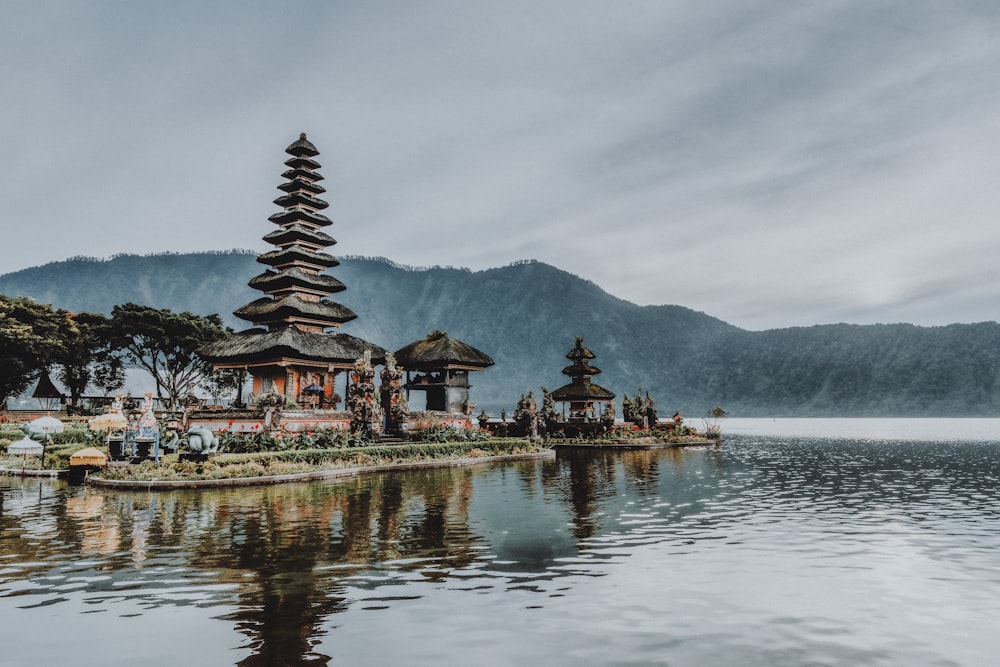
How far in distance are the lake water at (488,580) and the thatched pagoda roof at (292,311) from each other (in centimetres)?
2811

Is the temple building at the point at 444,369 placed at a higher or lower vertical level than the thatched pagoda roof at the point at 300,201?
lower

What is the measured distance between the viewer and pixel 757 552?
601 inches

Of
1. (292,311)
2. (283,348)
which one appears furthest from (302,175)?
(283,348)

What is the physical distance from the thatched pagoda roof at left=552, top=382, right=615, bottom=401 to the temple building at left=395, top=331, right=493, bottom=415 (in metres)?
17.1

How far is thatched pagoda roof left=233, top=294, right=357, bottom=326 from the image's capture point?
170ft

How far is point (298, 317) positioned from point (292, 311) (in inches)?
30.4

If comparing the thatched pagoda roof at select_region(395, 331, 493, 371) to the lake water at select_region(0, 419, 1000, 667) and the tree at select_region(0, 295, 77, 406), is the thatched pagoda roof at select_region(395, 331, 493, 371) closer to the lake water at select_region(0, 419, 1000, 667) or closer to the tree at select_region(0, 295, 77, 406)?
the tree at select_region(0, 295, 77, 406)

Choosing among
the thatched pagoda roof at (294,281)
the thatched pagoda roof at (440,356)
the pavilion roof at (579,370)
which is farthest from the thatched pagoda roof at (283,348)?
the pavilion roof at (579,370)

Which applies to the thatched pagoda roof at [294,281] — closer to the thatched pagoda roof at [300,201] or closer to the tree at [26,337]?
the thatched pagoda roof at [300,201]

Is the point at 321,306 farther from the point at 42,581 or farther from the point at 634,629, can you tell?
the point at 634,629

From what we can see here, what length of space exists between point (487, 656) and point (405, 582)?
3820 mm

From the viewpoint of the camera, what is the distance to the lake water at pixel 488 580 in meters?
9.04

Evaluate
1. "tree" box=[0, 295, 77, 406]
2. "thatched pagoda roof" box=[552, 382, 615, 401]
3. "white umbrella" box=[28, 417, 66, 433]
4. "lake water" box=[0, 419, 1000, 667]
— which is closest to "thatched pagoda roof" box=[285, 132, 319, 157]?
"tree" box=[0, 295, 77, 406]

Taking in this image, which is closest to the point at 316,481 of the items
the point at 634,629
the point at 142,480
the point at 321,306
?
the point at 142,480
